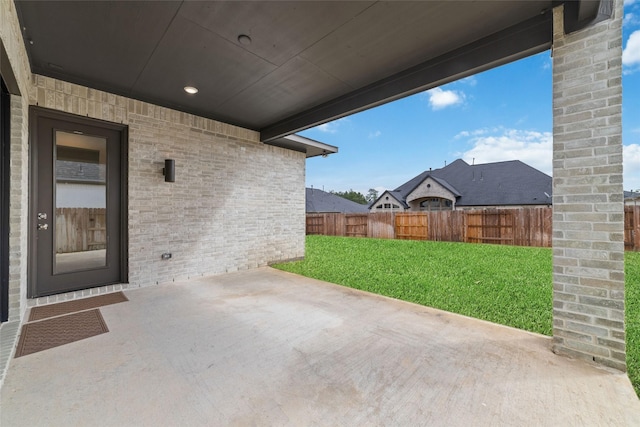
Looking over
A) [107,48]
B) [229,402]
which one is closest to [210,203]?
[107,48]

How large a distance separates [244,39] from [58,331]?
3506mm

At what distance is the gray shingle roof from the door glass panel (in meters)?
18.1

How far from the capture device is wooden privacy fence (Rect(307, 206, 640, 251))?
966 centimetres

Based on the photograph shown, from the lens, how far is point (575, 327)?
215cm

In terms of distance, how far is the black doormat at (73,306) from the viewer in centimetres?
308

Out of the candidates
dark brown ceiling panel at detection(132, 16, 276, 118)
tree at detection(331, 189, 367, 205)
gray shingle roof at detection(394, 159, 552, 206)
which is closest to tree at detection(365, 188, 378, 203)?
tree at detection(331, 189, 367, 205)

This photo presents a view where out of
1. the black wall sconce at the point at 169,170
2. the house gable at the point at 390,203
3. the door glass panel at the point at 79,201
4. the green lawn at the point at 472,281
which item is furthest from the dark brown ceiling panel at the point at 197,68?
the house gable at the point at 390,203

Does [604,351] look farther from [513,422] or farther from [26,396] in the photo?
[26,396]

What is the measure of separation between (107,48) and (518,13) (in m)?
4.13

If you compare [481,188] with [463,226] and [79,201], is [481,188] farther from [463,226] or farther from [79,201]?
[79,201]

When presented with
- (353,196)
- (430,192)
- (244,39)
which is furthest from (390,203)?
(353,196)

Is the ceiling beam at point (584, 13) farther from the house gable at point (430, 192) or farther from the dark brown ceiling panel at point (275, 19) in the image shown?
the house gable at point (430, 192)

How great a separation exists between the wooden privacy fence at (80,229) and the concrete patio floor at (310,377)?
142cm

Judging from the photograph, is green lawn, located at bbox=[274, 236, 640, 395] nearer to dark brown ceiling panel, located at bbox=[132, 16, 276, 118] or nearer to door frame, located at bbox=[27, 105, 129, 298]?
door frame, located at bbox=[27, 105, 129, 298]
